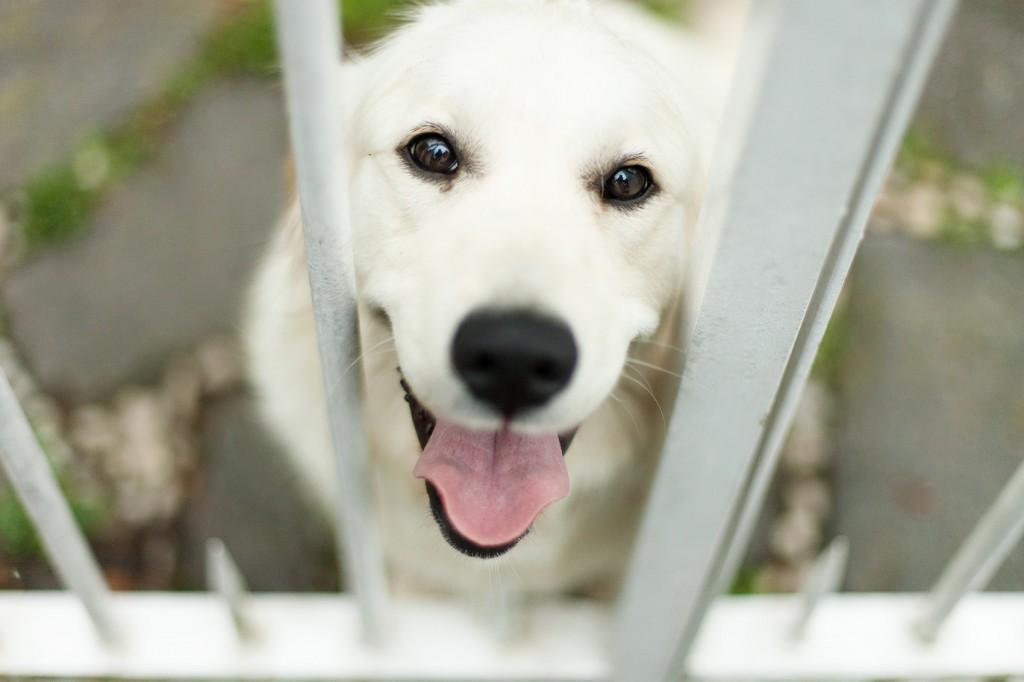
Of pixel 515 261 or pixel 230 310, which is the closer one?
pixel 515 261

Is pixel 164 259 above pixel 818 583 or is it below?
below

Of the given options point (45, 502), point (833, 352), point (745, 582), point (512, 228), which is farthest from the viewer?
point (833, 352)

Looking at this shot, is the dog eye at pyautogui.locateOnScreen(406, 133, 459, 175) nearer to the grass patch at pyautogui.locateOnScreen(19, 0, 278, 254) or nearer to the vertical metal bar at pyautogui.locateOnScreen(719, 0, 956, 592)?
the vertical metal bar at pyautogui.locateOnScreen(719, 0, 956, 592)

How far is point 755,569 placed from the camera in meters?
2.13

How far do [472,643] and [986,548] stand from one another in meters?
0.94

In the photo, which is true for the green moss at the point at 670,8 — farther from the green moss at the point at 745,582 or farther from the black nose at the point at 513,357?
the black nose at the point at 513,357

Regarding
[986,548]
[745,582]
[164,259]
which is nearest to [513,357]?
[986,548]

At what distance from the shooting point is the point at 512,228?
1.11 meters

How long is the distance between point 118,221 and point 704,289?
→ 214 cm

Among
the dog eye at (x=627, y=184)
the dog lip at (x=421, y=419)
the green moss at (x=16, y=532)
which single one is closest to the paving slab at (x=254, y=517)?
the green moss at (x=16, y=532)

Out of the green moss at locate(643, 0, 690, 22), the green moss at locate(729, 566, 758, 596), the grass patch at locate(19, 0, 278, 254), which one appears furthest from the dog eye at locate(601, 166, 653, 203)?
the green moss at locate(643, 0, 690, 22)

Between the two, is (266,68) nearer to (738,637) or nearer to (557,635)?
(557,635)

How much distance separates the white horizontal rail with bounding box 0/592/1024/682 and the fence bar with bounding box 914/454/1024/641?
0.12 meters

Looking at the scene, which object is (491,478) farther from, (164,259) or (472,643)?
(164,259)
